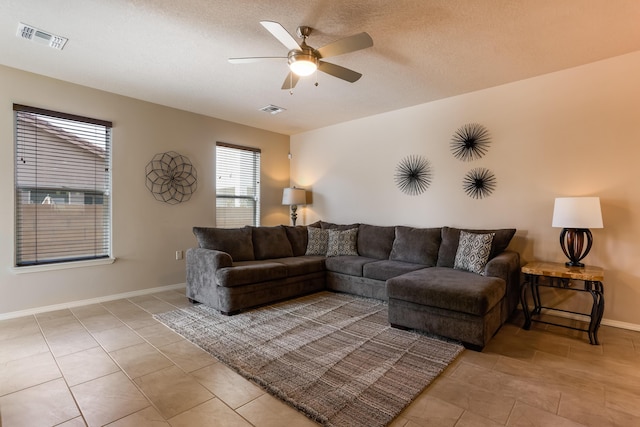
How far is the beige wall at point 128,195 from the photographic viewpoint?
3.27 metres

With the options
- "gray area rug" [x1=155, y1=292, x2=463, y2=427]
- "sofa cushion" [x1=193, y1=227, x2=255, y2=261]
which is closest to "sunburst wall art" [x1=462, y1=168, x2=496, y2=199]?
"gray area rug" [x1=155, y1=292, x2=463, y2=427]

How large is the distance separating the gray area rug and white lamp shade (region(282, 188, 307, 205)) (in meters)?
2.21

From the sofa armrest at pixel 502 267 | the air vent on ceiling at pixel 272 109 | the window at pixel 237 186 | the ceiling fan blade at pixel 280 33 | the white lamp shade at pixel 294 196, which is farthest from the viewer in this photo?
the white lamp shade at pixel 294 196

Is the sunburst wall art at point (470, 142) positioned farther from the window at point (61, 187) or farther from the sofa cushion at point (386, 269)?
the window at point (61, 187)

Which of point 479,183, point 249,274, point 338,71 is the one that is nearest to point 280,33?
point 338,71

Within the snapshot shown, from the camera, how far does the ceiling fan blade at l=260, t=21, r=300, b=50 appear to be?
206cm

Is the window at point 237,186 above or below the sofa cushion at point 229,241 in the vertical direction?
above

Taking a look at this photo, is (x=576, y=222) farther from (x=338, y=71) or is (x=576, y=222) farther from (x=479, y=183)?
(x=338, y=71)

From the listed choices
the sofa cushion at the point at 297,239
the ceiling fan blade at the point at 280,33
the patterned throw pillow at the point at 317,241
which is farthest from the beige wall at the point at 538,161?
the ceiling fan blade at the point at 280,33

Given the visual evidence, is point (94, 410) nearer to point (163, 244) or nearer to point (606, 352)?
point (163, 244)

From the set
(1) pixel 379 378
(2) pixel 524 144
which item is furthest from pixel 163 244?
(2) pixel 524 144

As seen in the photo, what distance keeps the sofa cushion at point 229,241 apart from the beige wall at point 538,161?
1933mm

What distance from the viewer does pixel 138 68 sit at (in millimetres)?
3230

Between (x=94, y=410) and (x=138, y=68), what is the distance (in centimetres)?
304
